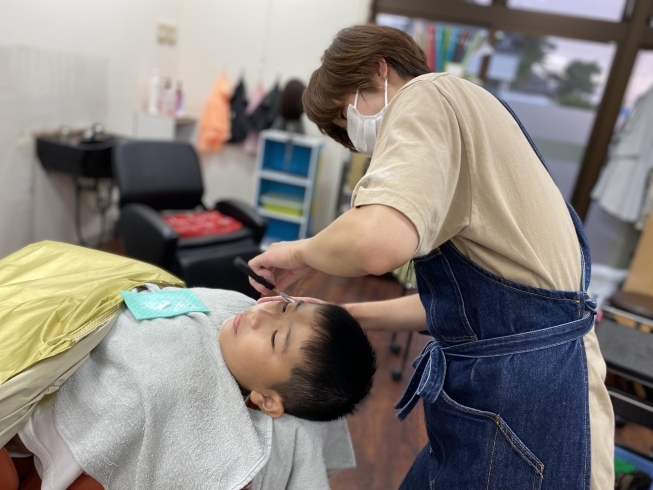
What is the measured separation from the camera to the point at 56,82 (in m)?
2.93

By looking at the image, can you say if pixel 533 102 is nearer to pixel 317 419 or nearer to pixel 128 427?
pixel 317 419

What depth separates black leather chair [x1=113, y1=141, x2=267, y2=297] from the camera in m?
2.60

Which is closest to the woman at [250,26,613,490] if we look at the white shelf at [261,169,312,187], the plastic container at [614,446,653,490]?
the plastic container at [614,446,653,490]

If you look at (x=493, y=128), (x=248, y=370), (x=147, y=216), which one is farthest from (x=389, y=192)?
(x=147, y=216)

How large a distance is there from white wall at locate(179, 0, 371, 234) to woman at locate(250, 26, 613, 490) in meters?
3.33

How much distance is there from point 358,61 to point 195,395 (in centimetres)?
74

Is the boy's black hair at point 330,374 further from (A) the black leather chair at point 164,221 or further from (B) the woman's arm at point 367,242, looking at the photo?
(A) the black leather chair at point 164,221

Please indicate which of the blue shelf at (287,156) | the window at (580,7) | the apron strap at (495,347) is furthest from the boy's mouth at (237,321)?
the window at (580,7)

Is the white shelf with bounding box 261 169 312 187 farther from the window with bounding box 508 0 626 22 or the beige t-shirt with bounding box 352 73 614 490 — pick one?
the beige t-shirt with bounding box 352 73 614 490

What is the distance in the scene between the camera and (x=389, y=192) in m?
0.63

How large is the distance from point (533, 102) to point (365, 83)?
3.63 m

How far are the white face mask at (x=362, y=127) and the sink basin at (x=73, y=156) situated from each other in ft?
7.82

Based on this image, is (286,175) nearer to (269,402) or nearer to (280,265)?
(269,402)

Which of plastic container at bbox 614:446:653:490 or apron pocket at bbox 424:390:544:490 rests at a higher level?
apron pocket at bbox 424:390:544:490
